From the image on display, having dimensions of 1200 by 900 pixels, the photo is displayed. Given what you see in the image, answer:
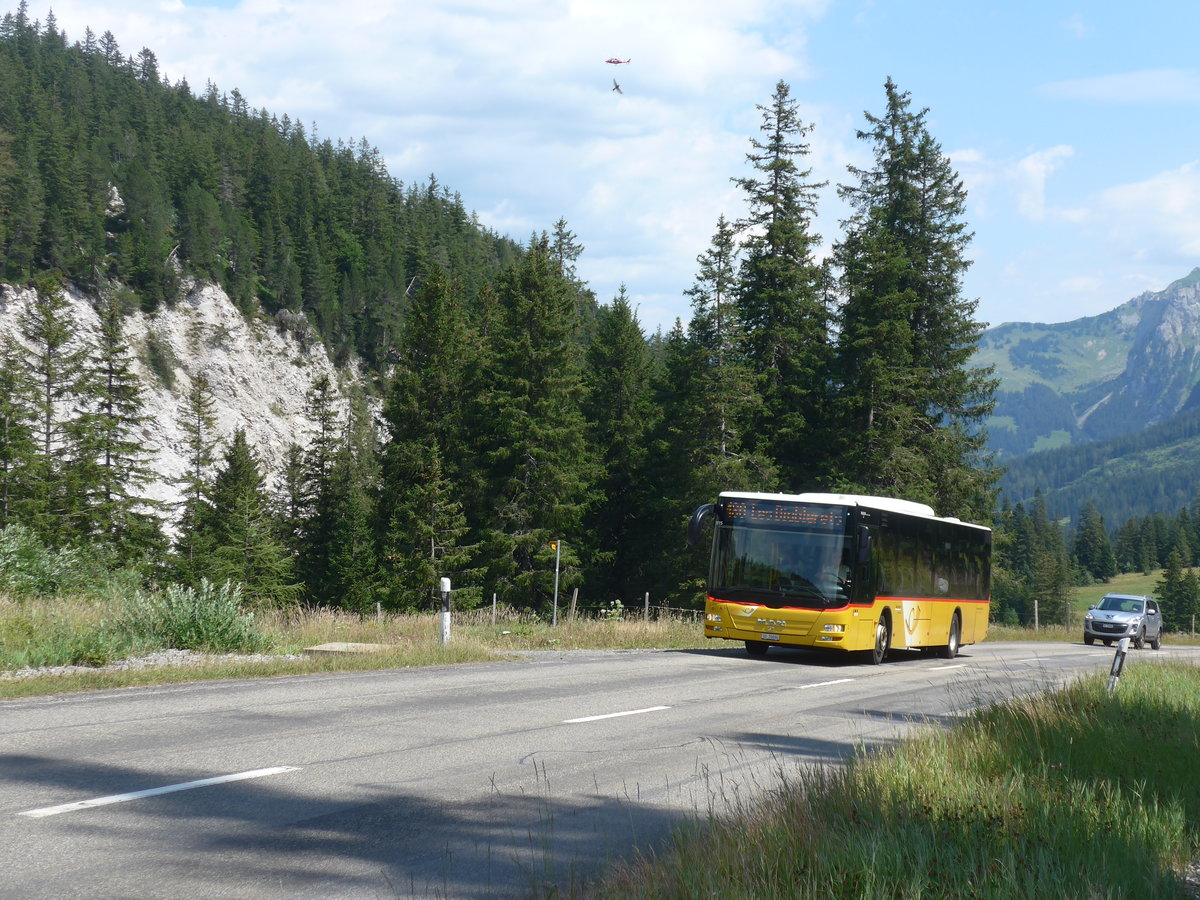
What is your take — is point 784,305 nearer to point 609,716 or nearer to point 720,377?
point 720,377

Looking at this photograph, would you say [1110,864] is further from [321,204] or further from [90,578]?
[321,204]

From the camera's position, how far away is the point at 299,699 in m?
11.0

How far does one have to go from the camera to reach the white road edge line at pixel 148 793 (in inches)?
232

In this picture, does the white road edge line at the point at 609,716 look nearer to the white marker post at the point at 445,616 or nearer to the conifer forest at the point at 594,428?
the white marker post at the point at 445,616

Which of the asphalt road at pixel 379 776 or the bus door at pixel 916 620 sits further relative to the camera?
the bus door at pixel 916 620

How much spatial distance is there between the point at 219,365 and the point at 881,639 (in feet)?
389

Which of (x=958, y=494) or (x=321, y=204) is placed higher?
(x=321, y=204)

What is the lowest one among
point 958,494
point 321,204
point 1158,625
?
point 1158,625

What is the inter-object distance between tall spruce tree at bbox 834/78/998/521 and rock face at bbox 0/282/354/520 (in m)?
73.9

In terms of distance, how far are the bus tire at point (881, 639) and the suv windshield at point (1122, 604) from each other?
70.3ft

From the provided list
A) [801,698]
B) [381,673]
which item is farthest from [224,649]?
[801,698]

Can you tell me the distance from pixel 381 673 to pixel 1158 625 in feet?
113

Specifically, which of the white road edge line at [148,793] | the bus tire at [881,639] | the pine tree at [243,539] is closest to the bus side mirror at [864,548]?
the bus tire at [881,639]

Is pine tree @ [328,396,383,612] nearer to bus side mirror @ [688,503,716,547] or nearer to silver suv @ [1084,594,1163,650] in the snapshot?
silver suv @ [1084,594,1163,650]
